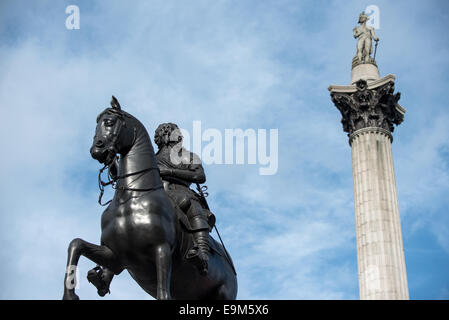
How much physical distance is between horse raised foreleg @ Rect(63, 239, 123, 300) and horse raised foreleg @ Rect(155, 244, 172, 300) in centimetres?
61

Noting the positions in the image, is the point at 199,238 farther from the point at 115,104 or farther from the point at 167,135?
the point at 115,104

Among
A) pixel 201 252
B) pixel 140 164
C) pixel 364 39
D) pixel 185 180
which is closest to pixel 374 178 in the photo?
pixel 364 39

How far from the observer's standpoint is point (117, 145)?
7973 mm

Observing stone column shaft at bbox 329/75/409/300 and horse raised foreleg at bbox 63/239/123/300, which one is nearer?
horse raised foreleg at bbox 63/239/123/300

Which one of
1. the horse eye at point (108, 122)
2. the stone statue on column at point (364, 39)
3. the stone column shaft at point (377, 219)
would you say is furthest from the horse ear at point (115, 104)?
the stone statue on column at point (364, 39)

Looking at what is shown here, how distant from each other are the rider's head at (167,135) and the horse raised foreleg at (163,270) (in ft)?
7.01

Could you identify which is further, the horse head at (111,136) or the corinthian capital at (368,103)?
the corinthian capital at (368,103)

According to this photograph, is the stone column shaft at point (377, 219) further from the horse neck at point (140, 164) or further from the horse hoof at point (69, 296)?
the horse hoof at point (69, 296)

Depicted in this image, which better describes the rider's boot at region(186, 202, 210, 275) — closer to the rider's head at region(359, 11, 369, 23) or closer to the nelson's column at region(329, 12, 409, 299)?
the nelson's column at region(329, 12, 409, 299)

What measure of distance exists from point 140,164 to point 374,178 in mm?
15215

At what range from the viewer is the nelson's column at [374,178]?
20.6 meters

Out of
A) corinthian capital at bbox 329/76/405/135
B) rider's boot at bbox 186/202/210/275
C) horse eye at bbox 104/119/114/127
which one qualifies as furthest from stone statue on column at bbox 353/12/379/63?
horse eye at bbox 104/119/114/127

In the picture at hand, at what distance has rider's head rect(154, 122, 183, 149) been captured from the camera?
9594 millimetres
